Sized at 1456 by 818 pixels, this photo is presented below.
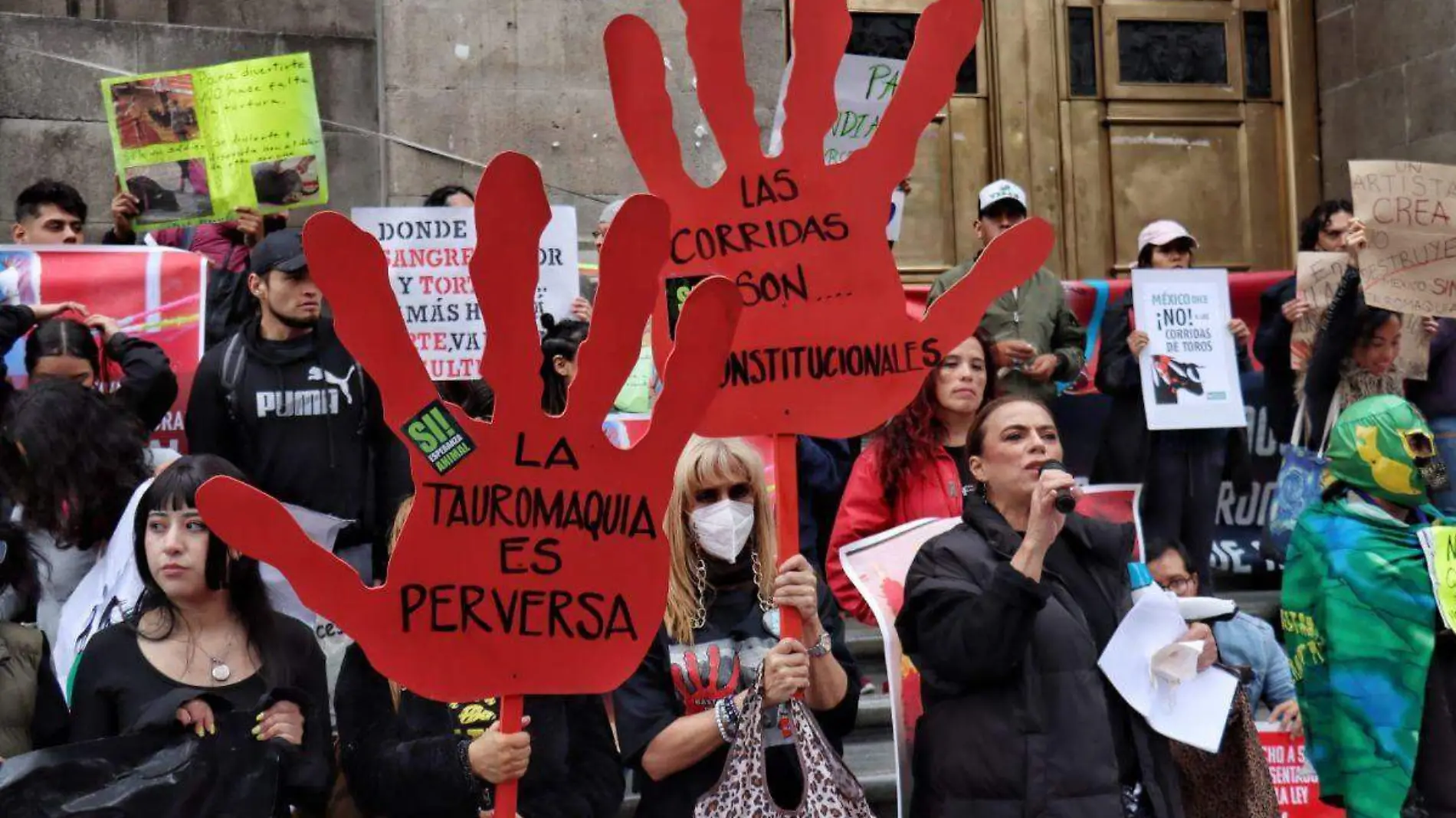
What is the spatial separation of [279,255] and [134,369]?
0.62m

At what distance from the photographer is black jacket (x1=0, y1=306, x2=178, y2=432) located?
5.93 meters

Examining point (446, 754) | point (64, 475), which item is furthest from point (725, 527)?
point (64, 475)

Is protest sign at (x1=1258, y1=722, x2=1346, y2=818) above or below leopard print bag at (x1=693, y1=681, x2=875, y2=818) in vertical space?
below

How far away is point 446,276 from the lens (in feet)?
21.3

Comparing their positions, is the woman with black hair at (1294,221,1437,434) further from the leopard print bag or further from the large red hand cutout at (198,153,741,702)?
the large red hand cutout at (198,153,741,702)

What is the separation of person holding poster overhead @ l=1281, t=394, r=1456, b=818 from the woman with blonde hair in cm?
216

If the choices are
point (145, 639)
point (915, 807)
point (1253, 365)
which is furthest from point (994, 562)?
point (1253, 365)

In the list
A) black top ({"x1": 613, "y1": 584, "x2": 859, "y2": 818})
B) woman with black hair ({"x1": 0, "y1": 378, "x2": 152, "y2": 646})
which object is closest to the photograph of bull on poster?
black top ({"x1": 613, "y1": 584, "x2": 859, "y2": 818})

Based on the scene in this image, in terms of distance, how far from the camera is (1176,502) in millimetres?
7480

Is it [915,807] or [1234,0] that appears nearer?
[915,807]

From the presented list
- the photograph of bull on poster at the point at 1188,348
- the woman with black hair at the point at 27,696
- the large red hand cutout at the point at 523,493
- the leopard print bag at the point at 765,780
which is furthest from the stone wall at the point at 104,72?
the large red hand cutout at the point at 523,493

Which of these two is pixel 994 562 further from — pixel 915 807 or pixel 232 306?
pixel 232 306

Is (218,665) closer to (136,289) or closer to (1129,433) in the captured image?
(136,289)

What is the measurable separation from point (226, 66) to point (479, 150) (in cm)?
199
